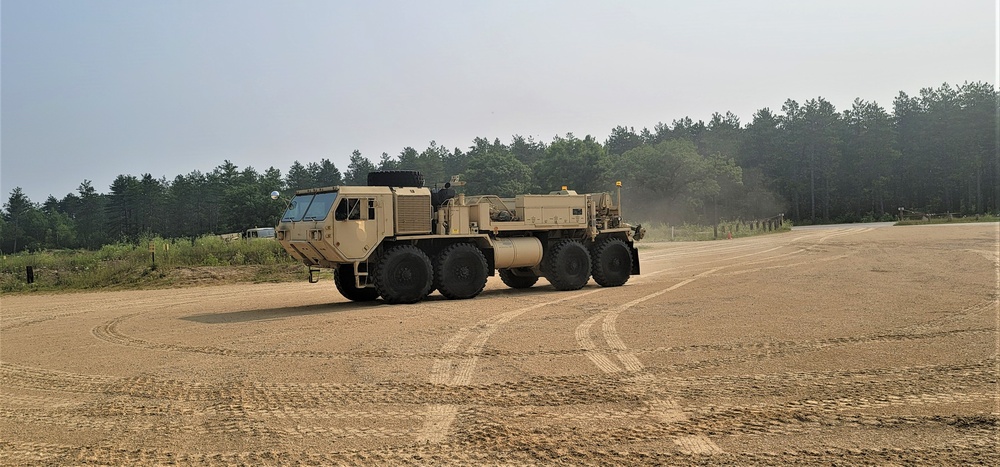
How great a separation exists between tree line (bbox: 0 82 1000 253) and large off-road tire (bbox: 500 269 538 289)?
44.6 m

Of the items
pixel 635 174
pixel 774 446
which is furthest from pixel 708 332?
pixel 635 174

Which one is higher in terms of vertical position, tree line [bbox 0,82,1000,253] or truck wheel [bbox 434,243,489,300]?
tree line [bbox 0,82,1000,253]

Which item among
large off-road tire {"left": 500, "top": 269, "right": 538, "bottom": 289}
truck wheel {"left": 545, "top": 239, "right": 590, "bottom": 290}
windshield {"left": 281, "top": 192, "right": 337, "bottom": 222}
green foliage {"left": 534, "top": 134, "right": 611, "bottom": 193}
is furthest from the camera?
green foliage {"left": 534, "top": 134, "right": 611, "bottom": 193}

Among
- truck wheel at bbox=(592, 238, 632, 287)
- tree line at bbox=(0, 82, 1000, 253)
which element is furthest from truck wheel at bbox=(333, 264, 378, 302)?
tree line at bbox=(0, 82, 1000, 253)

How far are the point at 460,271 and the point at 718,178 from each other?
238ft

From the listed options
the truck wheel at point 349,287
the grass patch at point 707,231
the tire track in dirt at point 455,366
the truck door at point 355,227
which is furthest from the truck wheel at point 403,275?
the grass patch at point 707,231

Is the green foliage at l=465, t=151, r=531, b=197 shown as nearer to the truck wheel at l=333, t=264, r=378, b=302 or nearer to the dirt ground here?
the truck wheel at l=333, t=264, r=378, b=302

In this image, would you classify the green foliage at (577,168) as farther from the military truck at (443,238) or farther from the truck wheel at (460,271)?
the truck wheel at (460,271)

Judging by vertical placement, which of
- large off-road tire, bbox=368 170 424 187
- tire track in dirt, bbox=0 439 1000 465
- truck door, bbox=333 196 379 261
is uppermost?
large off-road tire, bbox=368 170 424 187

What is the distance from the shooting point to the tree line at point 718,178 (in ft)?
250

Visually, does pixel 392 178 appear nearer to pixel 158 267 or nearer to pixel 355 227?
pixel 355 227

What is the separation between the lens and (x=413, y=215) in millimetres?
16969

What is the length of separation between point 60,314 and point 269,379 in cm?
1020

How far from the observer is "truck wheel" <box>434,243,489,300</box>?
17141mm
